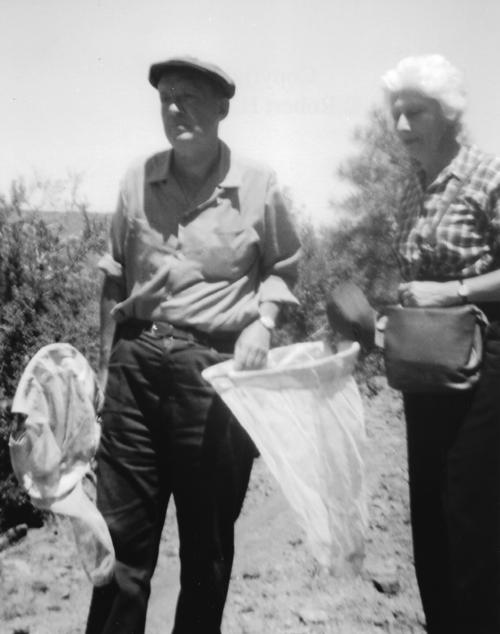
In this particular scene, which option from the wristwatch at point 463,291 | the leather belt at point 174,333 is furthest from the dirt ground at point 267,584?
the wristwatch at point 463,291

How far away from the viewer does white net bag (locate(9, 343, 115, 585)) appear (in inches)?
97.5

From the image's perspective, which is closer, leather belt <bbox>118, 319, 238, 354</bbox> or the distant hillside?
leather belt <bbox>118, 319, 238, 354</bbox>

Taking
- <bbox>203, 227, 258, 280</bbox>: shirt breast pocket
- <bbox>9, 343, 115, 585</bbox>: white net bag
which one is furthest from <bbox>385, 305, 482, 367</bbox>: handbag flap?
<bbox>9, 343, 115, 585</bbox>: white net bag

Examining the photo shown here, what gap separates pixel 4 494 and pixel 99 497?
2.13 m

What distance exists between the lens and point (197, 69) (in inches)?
98.3

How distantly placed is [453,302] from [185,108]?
982 millimetres

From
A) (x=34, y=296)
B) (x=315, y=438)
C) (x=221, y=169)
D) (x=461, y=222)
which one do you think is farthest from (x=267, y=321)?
(x=34, y=296)

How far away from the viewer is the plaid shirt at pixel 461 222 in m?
2.40

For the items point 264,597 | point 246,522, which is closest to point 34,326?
point 246,522

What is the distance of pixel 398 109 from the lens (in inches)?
98.3

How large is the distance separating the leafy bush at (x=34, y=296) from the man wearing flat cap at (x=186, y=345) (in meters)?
2.01

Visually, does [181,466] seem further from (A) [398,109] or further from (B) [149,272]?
(A) [398,109]

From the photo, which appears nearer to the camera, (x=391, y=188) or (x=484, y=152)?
(x=484, y=152)

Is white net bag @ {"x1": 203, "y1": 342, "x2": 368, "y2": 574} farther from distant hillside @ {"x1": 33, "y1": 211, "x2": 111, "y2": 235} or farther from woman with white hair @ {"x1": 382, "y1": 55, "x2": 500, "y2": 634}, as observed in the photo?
distant hillside @ {"x1": 33, "y1": 211, "x2": 111, "y2": 235}
